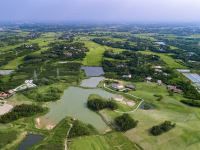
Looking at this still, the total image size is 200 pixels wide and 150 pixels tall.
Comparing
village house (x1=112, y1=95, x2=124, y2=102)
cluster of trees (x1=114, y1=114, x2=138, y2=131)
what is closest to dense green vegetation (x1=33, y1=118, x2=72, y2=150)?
cluster of trees (x1=114, y1=114, x2=138, y2=131)

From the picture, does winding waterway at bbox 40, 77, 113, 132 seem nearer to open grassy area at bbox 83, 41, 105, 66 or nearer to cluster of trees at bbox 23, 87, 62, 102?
cluster of trees at bbox 23, 87, 62, 102

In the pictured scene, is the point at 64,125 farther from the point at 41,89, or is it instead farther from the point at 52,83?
the point at 52,83

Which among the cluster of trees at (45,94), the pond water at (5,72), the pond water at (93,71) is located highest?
the cluster of trees at (45,94)

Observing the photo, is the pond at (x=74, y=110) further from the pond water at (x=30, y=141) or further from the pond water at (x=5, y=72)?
the pond water at (x=5, y=72)

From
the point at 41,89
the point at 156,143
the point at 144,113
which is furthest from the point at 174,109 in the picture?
the point at 41,89

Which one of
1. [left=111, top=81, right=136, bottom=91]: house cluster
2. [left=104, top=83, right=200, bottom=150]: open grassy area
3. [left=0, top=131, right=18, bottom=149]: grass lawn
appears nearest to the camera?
[left=0, top=131, right=18, bottom=149]: grass lawn

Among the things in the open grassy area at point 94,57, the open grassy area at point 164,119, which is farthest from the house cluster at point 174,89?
the open grassy area at point 94,57

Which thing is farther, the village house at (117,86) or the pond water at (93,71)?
the pond water at (93,71)
